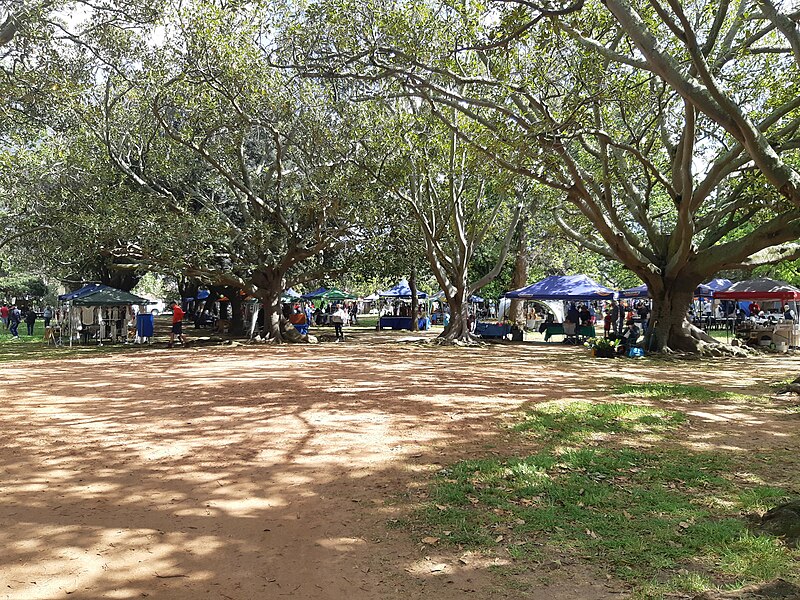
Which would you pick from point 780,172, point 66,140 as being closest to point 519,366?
point 780,172

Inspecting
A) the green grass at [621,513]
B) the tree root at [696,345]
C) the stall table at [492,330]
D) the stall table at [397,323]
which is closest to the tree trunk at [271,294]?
the stall table at [492,330]

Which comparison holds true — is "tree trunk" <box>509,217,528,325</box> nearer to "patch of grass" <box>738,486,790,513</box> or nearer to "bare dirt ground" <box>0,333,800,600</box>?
"bare dirt ground" <box>0,333,800,600</box>

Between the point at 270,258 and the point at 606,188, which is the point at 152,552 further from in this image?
the point at 270,258

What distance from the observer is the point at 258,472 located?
19.1ft

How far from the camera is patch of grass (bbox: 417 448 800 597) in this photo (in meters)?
3.73

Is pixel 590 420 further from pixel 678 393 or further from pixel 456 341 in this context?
pixel 456 341

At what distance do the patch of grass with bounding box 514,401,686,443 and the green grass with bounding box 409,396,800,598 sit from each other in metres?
0.31

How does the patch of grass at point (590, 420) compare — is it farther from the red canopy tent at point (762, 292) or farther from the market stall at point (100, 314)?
the market stall at point (100, 314)

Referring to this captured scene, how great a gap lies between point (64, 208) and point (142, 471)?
757 inches

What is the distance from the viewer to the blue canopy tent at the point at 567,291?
23.2 metres

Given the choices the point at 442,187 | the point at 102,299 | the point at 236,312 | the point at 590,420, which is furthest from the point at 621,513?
the point at 236,312

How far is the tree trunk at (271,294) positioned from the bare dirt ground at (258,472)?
10.3 m

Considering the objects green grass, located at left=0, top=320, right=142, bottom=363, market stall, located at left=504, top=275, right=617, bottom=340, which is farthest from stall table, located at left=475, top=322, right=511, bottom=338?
green grass, located at left=0, top=320, right=142, bottom=363

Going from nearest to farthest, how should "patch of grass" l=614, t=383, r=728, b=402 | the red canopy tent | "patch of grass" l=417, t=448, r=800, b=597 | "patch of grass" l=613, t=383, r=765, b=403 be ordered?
"patch of grass" l=417, t=448, r=800, b=597 → "patch of grass" l=613, t=383, r=765, b=403 → "patch of grass" l=614, t=383, r=728, b=402 → the red canopy tent
